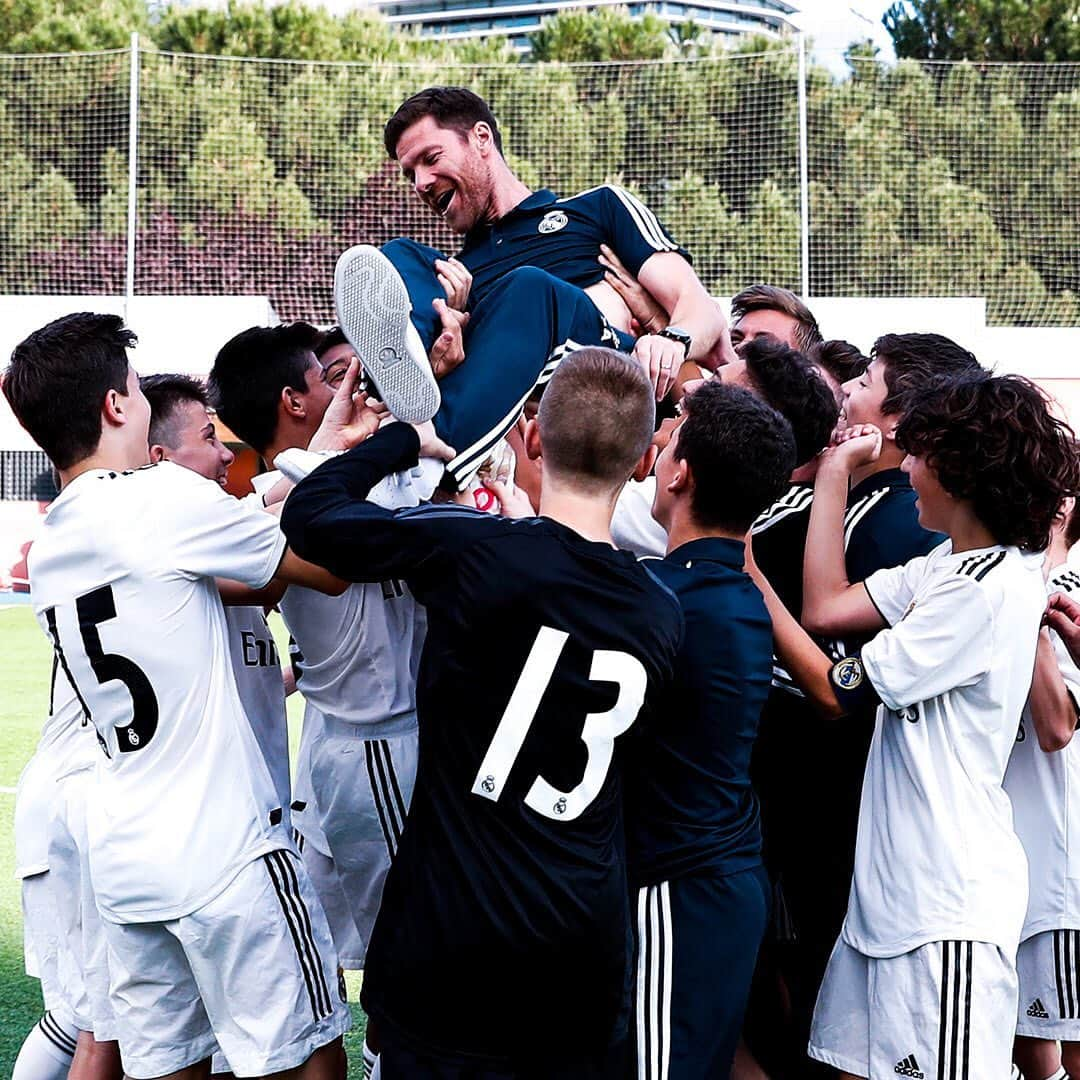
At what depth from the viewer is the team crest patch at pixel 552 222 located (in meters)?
3.68

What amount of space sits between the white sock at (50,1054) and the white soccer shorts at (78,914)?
14 cm

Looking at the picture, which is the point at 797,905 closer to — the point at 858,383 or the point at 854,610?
the point at 854,610

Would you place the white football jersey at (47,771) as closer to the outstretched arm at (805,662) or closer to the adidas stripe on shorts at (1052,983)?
the outstretched arm at (805,662)

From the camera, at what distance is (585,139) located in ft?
83.4

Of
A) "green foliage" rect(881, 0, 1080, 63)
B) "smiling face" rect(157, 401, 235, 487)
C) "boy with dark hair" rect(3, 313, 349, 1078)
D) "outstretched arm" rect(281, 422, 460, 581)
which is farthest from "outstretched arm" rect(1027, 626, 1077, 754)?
"green foliage" rect(881, 0, 1080, 63)

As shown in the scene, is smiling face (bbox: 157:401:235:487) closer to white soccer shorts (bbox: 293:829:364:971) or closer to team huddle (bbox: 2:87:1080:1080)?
team huddle (bbox: 2:87:1080:1080)

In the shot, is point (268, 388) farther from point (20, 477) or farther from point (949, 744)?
point (20, 477)

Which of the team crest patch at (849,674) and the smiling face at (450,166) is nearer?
the team crest patch at (849,674)

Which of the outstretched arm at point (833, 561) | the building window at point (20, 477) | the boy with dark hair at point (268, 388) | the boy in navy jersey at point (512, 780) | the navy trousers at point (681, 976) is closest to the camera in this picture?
the boy in navy jersey at point (512, 780)

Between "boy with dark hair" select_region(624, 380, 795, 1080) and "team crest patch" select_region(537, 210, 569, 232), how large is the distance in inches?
38.7

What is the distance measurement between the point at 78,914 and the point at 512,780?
156cm

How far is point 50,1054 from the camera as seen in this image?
3553 millimetres

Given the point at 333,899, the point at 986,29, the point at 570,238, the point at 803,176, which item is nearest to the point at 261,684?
the point at 333,899

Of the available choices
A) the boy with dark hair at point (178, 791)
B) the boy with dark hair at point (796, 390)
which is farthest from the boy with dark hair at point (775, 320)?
the boy with dark hair at point (178, 791)
